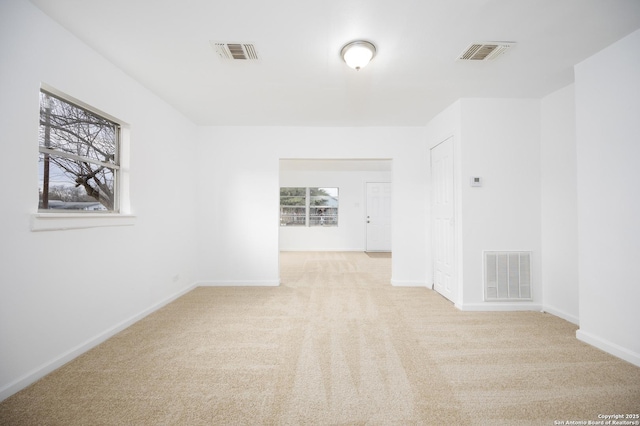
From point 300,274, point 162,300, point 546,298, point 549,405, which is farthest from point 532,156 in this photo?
point 162,300

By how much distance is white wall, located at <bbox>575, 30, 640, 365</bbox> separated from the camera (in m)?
2.07

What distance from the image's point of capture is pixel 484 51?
91.7 inches

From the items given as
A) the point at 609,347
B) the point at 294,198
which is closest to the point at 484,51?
the point at 609,347

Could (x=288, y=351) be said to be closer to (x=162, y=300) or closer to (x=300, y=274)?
(x=162, y=300)

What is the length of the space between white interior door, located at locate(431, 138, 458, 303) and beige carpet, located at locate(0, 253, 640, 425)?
2.08ft

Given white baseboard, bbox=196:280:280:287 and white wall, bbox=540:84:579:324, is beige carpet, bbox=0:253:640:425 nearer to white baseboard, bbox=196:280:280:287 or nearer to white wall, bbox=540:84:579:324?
white wall, bbox=540:84:579:324

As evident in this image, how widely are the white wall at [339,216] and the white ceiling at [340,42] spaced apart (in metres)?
5.23

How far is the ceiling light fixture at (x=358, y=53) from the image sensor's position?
2.18 m

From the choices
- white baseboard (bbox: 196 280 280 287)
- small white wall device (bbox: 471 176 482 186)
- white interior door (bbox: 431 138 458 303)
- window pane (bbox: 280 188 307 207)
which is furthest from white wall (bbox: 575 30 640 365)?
window pane (bbox: 280 188 307 207)

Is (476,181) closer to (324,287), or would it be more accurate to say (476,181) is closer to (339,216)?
(324,287)

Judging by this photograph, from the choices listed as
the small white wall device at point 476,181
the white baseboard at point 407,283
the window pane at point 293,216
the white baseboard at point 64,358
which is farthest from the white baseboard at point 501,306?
the window pane at point 293,216

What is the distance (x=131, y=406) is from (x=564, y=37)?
4020 mm

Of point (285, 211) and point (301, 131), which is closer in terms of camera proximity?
point (301, 131)

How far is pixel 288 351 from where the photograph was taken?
2240mm
